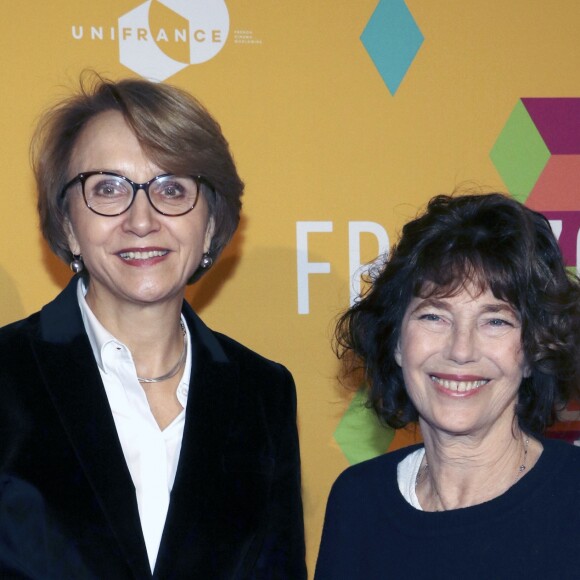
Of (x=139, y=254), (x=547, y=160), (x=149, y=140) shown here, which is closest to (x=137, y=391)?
(x=139, y=254)

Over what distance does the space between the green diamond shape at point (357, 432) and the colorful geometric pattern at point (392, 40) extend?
875mm

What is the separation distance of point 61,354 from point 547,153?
1.60 metres

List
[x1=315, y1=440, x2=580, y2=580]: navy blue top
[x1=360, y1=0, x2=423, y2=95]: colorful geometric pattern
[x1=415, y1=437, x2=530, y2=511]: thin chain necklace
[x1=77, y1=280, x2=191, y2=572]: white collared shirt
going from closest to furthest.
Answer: [x1=315, y1=440, x2=580, y2=580]: navy blue top → [x1=415, y1=437, x2=530, y2=511]: thin chain necklace → [x1=77, y1=280, x2=191, y2=572]: white collared shirt → [x1=360, y1=0, x2=423, y2=95]: colorful geometric pattern

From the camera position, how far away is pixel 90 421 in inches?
72.1

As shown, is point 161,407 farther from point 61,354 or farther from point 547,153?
point 547,153

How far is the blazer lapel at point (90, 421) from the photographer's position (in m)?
1.77

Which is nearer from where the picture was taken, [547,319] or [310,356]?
[547,319]

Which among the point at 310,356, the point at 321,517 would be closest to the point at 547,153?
the point at 310,356

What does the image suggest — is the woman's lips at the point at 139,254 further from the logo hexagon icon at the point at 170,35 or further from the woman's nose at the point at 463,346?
the logo hexagon icon at the point at 170,35

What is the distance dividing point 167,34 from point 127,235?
950 mm

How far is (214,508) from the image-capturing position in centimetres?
193

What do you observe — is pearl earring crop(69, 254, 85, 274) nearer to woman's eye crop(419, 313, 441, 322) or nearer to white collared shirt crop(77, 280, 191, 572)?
white collared shirt crop(77, 280, 191, 572)

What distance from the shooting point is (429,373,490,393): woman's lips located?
173cm

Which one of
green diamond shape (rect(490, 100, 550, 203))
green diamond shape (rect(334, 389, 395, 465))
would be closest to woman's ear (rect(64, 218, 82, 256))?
green diamond shape (rect(334, 389, 395, 465))
